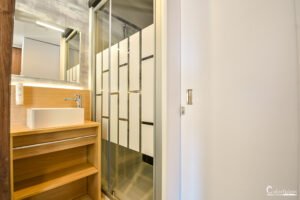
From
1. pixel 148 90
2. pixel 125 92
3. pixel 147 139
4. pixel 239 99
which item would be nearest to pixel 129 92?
pixel 125 92

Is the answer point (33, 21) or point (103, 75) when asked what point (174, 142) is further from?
point (33, 21)

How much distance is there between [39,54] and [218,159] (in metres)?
2.02

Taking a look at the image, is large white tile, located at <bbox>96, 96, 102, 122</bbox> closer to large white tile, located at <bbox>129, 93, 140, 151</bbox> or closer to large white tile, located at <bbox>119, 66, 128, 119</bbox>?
large white tile, located at <bbox>119, 66, 128, 119</bbox>

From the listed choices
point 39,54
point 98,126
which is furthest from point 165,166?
point 39,54

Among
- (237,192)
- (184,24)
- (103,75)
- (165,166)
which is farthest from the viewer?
(103,75)

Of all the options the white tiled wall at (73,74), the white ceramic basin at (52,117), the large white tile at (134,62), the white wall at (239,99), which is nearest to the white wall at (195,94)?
the white wall at (239,99)

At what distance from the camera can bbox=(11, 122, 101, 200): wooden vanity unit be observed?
3.86ft

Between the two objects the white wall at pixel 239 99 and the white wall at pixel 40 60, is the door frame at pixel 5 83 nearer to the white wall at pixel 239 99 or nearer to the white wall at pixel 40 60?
the white wall at pixel 239 99

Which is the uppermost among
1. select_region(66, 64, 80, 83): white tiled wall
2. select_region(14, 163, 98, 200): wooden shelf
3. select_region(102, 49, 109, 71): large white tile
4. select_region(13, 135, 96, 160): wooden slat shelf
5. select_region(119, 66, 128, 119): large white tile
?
select_region(102, 49, 109, 71): large white tile

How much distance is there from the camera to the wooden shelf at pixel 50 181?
121 centimetres

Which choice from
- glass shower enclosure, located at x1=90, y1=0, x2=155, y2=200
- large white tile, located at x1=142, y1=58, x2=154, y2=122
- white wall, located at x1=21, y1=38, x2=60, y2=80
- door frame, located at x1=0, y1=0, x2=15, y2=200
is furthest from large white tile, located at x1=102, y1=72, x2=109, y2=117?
door frame, located at x1=0, y1=0, x2=15, y2=200

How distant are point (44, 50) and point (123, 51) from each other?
3.08 ft

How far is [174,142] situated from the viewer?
1130 mm

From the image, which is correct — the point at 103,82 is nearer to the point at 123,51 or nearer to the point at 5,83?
the point at 123,51
